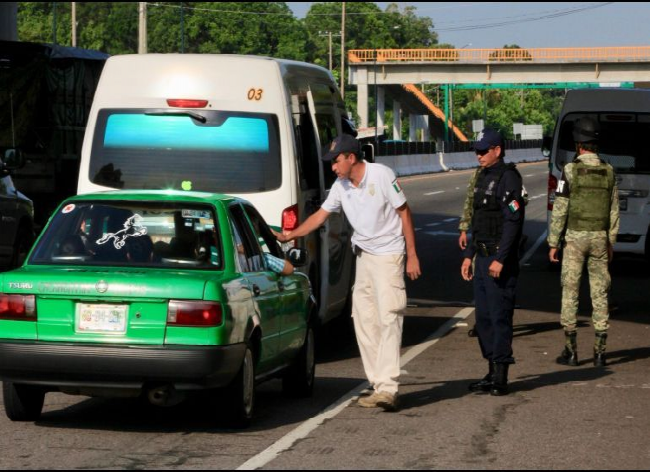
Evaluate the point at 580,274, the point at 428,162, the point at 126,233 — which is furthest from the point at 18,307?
the point at 428,162

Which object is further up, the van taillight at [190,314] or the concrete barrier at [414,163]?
the van taillight at [190,314]

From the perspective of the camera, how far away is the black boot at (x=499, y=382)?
11.2 metres

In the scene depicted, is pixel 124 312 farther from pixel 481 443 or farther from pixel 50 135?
pixel 50 135

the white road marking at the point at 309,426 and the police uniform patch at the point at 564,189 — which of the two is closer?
the white road marking at the point at 309,426

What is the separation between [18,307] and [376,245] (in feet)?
8.90

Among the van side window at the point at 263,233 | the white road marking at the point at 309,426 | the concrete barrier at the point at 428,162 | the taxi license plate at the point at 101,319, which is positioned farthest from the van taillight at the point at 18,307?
the concrete barrier at the point at 428,162

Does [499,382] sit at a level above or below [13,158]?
below

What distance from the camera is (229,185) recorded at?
12.8 metres

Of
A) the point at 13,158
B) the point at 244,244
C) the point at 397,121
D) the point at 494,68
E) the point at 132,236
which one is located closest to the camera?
the point at 132,236

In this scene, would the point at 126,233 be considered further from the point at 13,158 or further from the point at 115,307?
the point at 13,158

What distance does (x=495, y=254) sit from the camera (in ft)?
37.1

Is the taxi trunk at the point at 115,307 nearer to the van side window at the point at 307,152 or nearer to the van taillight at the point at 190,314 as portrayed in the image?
the van taillight at the point at 190,314

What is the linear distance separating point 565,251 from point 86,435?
5.56 m

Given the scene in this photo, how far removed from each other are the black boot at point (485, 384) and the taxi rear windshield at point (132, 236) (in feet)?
9.13
